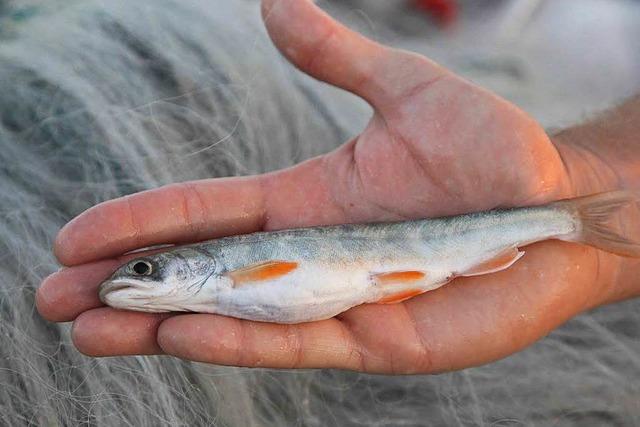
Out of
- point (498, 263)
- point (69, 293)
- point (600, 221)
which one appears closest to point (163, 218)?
point (69, 293)

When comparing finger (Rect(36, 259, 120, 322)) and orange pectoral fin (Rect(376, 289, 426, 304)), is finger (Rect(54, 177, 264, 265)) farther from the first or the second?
orange pectoral fin (Rect(376, 289, 426, 304))

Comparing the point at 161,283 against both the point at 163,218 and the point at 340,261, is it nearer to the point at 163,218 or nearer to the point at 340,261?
the point at 163,218

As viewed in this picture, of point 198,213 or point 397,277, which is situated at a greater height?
point 198,213

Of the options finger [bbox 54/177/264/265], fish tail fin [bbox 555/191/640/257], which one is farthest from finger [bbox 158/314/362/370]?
fish tail fin [bbox 555/191/640/257]

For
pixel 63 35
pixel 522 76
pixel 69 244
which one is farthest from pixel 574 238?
pixel 522 76

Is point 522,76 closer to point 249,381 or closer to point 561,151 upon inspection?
point 561,151
